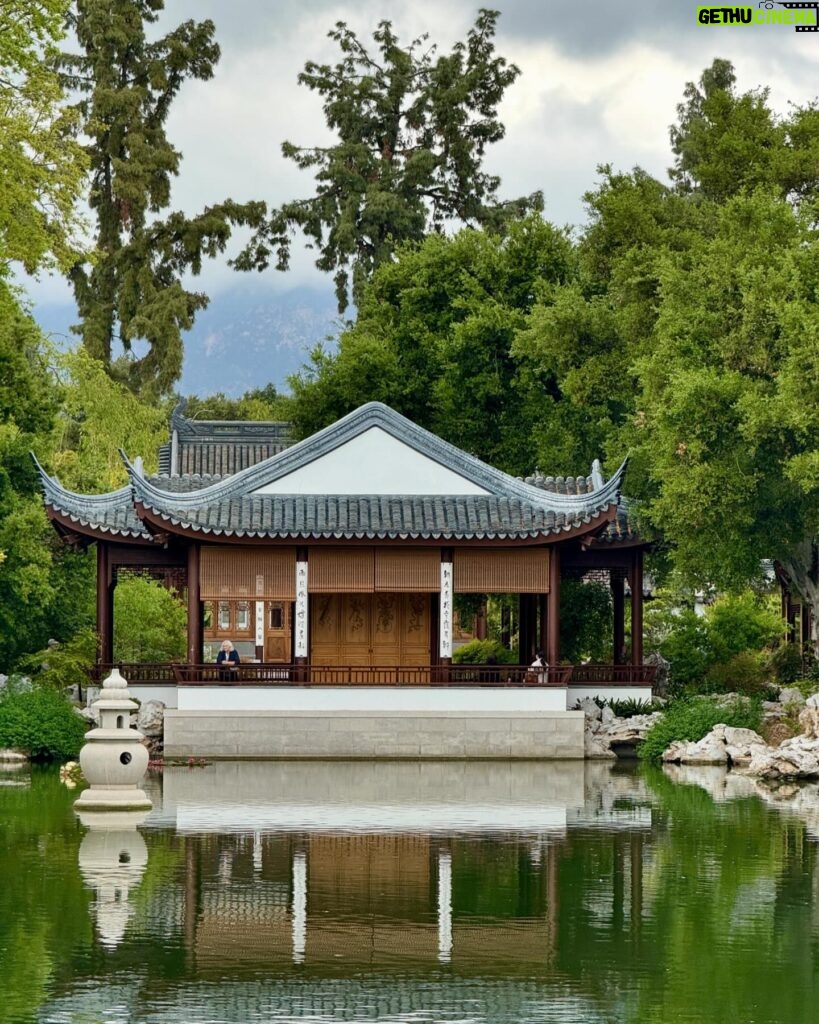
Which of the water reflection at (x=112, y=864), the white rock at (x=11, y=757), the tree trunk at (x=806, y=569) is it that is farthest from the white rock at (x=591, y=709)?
the water reflection at (x=112, y=864)

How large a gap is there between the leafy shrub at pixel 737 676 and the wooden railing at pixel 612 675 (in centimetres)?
158

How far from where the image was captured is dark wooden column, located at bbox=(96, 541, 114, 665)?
31.7 metres

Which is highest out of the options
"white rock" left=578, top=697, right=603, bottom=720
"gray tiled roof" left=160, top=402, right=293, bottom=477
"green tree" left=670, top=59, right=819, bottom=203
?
"green tree" left=670, top=59, right=819, bottom=203

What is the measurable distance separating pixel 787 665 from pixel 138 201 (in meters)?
29.9

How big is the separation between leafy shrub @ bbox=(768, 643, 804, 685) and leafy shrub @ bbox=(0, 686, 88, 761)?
13.0 metres

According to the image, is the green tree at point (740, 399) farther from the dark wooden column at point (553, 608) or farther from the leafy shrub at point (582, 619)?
the leafy shrub at point (582, 619)

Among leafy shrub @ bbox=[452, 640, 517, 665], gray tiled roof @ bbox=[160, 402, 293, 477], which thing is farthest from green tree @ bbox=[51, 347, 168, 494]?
leafy shrub @ bbox=[452, 640, 517, 665]

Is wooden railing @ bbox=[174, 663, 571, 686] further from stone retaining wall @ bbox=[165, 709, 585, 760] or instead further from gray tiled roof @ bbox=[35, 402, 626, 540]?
gray tiled roof @ bbox=[35, 402, 626, 540]

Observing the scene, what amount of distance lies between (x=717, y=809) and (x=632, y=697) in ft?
32.1

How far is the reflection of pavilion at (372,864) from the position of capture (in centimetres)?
1359

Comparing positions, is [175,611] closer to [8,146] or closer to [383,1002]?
[8,146]

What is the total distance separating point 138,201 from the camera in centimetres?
5744

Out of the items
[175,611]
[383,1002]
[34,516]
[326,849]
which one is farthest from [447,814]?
[175,611]

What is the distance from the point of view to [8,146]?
2556 cm
